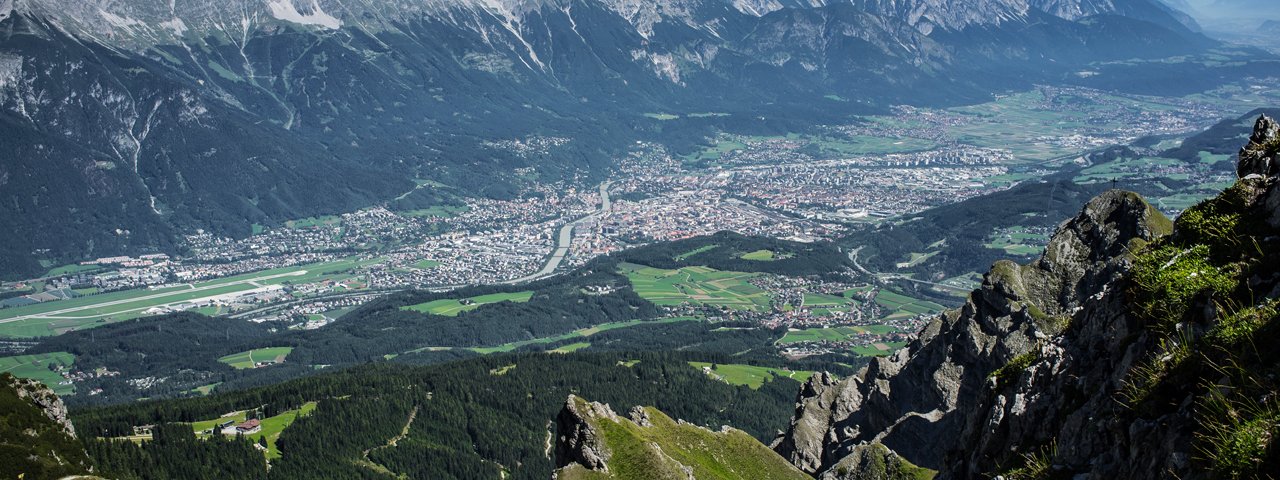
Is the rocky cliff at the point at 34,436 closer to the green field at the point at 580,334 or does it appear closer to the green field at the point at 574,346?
the green field at the point at 574,346

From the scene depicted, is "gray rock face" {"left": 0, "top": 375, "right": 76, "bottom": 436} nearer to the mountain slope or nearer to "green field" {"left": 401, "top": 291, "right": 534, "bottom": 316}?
the mountain slope

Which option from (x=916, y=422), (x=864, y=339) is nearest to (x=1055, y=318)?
(x=916, y=422)

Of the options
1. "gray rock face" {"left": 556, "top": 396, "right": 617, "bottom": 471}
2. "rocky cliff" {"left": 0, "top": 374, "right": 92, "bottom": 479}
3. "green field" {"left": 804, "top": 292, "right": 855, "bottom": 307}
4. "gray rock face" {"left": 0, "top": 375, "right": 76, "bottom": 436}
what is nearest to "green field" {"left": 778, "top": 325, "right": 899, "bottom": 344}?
"green field" {"left": 804, "top": 292, "right": 855, "bottom": 307}

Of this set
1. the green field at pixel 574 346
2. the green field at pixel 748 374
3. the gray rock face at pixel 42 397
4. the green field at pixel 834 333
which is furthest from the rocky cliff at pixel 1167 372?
the green field at pixel 574 346

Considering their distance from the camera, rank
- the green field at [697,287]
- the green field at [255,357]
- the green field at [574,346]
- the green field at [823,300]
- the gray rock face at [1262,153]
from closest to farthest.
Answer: the gray rock face at [1262,153] → the green field at [255,357] → the green field at [574,346] → the green field at [823,300] → the green field at [697,287]

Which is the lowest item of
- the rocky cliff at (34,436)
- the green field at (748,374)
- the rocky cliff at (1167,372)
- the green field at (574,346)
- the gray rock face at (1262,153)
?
the green field at (574,346)

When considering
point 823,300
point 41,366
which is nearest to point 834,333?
point 823,300

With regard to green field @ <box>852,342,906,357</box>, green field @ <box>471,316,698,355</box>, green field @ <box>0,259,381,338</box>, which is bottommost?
green field @ <box>0,259,381,338</box>
